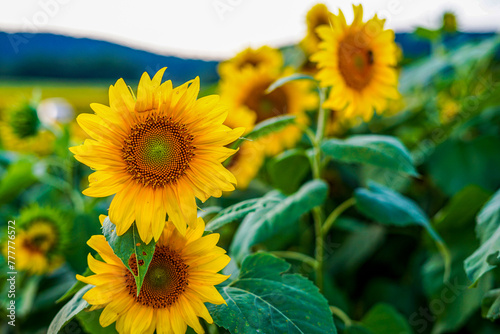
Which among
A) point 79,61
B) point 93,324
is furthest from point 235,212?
point 79,61

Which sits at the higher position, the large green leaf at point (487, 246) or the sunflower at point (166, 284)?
the large green leaf at point (487, 246)

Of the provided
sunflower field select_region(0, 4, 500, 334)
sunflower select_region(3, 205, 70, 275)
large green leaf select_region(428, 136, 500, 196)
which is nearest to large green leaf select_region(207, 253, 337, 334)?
sunflower field select_region(0, 4, 500, 334)

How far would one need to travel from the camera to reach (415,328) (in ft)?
3.21

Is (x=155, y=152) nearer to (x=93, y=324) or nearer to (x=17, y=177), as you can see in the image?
(x=93, y=324)

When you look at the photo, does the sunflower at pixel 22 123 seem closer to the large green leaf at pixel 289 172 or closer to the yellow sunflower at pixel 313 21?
the large green leaf at pixel 289 172

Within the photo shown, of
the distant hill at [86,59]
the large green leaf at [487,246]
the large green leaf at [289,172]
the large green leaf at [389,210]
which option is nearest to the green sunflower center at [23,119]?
the distant hill at [86,59]

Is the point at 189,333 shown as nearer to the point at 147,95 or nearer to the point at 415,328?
the point at 147,95

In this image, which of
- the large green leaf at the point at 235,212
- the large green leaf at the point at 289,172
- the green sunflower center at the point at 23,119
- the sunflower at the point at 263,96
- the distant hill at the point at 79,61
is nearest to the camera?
the large green leaf at the point at 235,212

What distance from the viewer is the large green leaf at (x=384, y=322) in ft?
2.33

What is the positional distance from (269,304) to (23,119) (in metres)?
0.86

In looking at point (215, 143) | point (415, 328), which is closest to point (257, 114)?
point (415, 328)

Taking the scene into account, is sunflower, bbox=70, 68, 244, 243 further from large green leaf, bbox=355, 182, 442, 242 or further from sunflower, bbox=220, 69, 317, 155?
sunflower, bbox=220, 69, 317, 155

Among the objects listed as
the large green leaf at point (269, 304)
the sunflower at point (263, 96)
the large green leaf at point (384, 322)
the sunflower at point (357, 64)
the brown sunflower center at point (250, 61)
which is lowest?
the large green leaf at point (384, 322)

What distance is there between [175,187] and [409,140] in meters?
0.98
